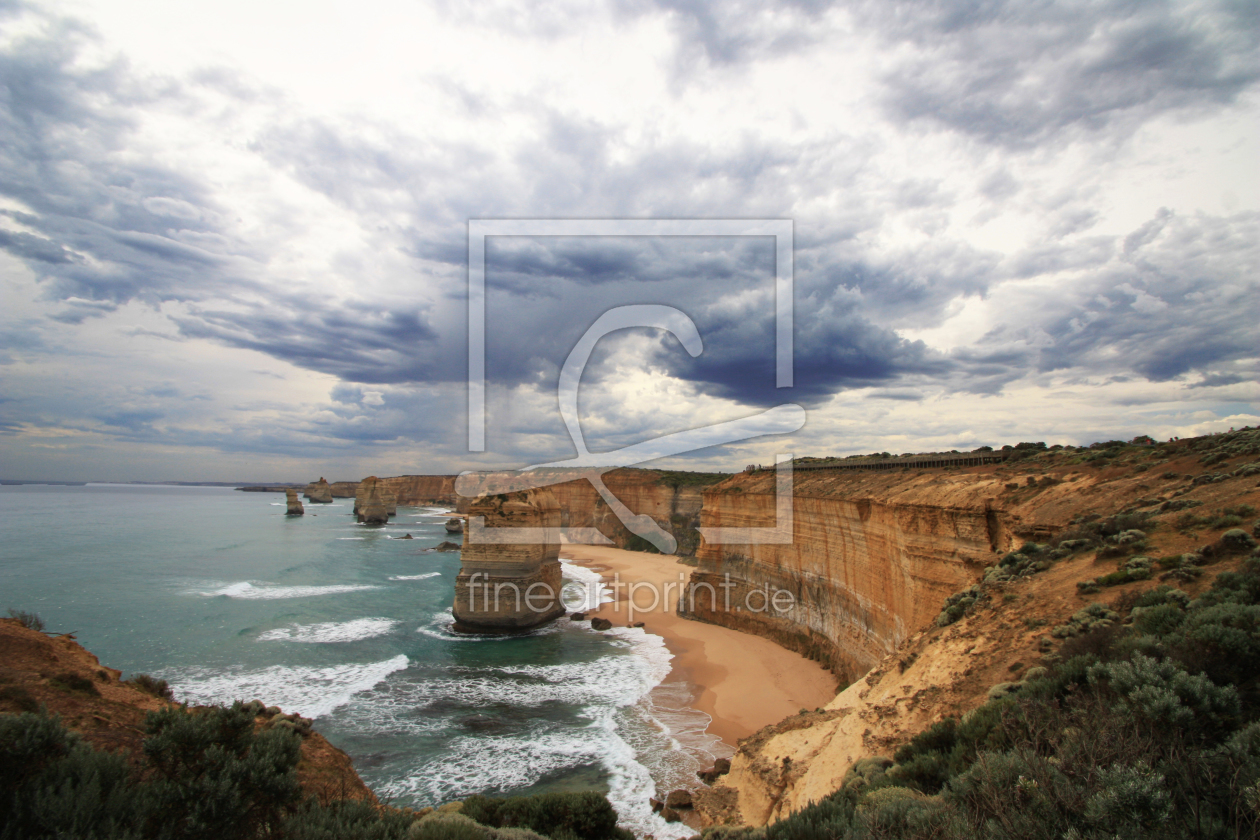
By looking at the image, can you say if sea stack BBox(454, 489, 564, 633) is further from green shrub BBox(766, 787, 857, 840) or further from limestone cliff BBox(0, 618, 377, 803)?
green shrub BBox(766, 787, 857, 840)

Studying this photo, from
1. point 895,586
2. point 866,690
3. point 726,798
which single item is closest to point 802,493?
point 895,586

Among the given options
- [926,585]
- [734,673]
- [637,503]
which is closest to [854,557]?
[926,585]

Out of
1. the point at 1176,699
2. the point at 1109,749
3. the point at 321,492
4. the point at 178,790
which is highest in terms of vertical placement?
the point at 1176,699

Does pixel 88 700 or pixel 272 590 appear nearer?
pixel 88 700

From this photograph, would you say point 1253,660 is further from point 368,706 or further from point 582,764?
point 368,706

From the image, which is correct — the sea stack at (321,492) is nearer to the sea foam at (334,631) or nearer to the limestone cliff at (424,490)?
the limestone cliff at (424,490)

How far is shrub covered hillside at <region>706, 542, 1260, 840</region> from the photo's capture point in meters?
3.25

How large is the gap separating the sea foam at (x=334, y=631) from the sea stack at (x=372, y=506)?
60756 millimetres

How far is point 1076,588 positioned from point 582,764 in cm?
1275

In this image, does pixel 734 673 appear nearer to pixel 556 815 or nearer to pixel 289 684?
pixel 556 815

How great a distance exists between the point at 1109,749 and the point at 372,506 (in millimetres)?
93694

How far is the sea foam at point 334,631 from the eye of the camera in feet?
83.8

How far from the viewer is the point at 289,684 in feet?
65.5

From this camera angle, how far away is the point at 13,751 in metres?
3.84
